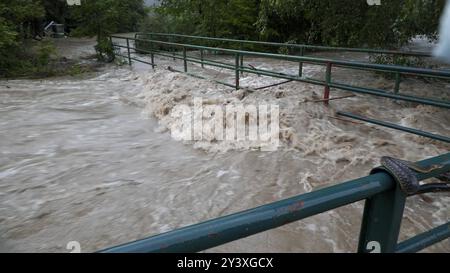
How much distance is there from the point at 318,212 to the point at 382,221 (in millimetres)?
320

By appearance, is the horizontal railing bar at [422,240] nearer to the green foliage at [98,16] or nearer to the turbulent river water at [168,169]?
the turbulent river water at [168,169]

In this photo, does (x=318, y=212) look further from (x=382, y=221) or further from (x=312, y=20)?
(x=312, y=20)

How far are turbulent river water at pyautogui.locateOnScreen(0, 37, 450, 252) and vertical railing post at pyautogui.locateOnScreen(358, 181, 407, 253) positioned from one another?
194 centimetres

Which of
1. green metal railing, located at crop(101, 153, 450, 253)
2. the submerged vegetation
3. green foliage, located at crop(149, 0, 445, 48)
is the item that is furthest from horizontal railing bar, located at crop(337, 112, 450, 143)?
the submerged vegetation

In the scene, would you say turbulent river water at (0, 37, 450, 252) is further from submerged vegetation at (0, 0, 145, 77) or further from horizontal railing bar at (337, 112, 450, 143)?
submerged vegetation at (0, 0, 145, 77)

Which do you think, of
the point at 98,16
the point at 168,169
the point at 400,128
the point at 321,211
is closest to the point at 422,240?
the point at 321,211

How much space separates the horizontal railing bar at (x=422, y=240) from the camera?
137cm

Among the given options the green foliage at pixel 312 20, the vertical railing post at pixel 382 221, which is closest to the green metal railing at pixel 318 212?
the vertical railing post at pixel 382 221

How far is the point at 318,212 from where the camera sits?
3.59 feet

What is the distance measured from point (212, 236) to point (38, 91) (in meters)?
10.1

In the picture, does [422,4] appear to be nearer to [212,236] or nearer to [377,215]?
[377,215]

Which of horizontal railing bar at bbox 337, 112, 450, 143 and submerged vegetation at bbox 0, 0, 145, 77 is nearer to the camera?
horizontal railing bar at bbox 337, 112, 450, 143

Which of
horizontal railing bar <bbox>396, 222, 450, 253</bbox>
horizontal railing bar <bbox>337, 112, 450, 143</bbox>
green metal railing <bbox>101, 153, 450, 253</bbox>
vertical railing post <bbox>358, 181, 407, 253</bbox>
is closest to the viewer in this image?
green metal railing <bbox>101, 153, 450, 253</bbox>

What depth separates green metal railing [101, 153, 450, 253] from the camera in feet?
3.14
